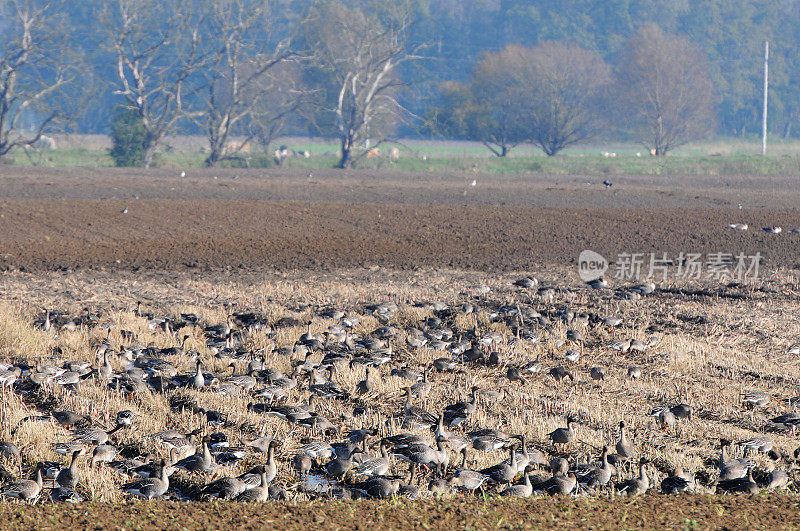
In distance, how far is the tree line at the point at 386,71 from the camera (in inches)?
2135

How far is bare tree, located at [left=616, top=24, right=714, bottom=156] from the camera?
2653 inches

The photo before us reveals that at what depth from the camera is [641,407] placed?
12.2 meters

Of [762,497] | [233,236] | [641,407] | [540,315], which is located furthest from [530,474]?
[233,236]

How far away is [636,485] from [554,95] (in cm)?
5722

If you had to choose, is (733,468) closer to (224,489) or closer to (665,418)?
(665,418)

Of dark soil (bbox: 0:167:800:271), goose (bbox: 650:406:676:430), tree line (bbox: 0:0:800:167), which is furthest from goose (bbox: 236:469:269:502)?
tree line (bbox: 0:0:800:167)

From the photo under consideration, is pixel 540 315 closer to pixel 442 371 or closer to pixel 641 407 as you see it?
pixel 442 371

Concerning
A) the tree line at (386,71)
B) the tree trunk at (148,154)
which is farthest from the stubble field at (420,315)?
the tree line at (386,71)

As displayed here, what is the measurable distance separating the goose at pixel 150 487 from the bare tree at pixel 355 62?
45177 millimetres

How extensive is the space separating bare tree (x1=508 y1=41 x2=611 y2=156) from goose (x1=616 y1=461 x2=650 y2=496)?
2200 inches

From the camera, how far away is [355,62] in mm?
56031

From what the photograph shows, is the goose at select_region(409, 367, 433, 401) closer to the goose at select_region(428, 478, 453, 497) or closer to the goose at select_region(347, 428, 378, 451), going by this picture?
the goose at select_region(347, 428, 378, 451)

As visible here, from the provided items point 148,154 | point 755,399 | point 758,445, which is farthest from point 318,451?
point 148,154

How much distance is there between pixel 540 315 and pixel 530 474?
7.76 meters
